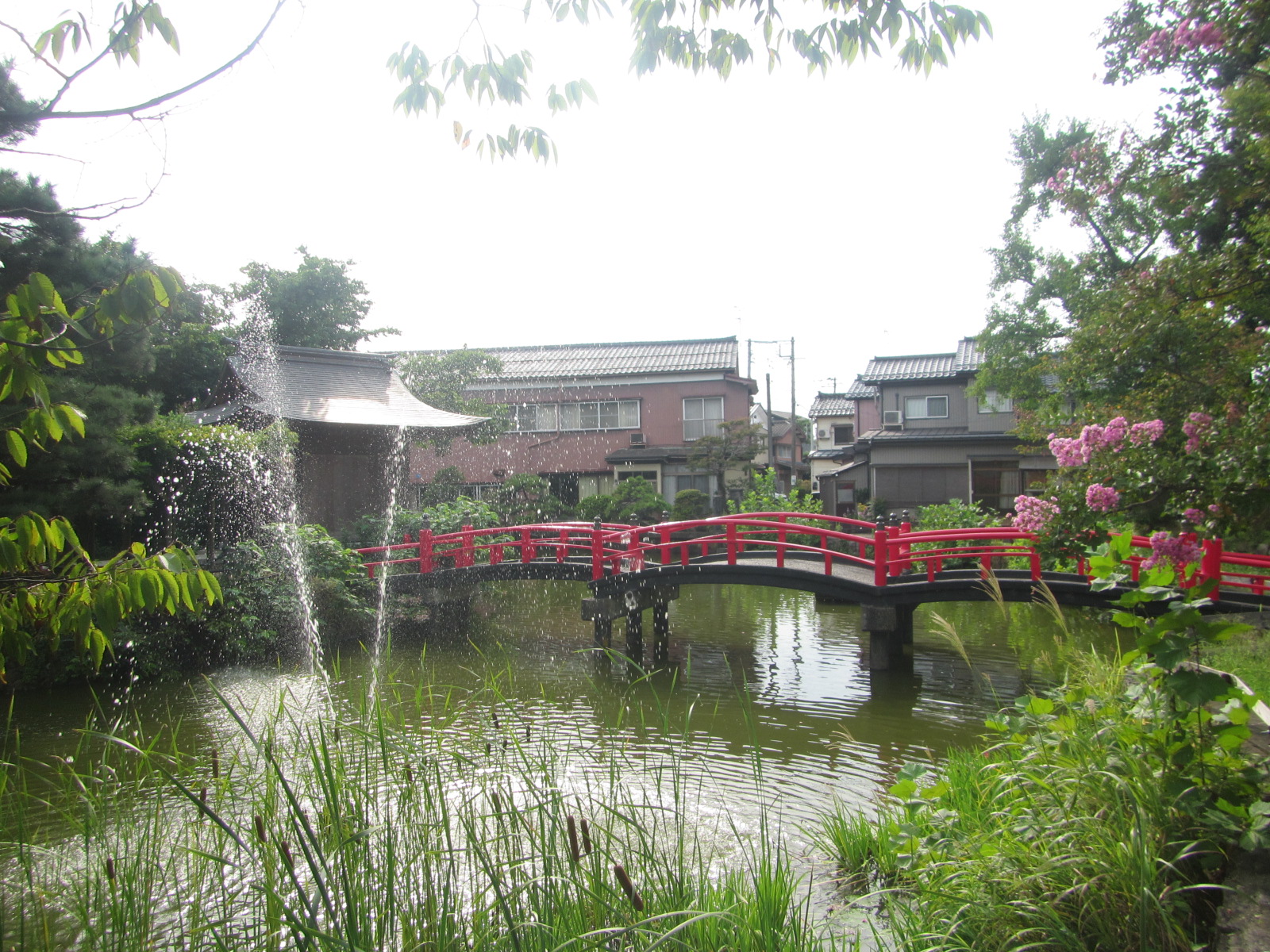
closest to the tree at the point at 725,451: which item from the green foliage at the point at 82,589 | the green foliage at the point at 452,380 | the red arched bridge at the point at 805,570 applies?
the green foliage at the point at 452,380

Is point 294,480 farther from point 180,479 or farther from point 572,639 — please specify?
point 572,639

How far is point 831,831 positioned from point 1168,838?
172cm

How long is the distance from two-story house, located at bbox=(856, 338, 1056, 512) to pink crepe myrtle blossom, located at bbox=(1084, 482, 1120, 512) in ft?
66.3

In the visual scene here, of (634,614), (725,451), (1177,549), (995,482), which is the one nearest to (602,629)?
(634,614)

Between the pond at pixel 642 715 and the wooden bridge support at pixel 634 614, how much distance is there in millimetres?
332

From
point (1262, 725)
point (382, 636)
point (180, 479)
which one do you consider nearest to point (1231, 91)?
point (1262, 725)

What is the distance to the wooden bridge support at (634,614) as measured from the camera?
1116cm

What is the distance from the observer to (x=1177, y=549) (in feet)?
16.0

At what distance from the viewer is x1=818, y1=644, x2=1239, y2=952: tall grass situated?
253 cm

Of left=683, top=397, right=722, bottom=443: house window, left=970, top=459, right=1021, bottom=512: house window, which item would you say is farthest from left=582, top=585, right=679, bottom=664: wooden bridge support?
left=970, top=459, right=1021, bottom=512: house window

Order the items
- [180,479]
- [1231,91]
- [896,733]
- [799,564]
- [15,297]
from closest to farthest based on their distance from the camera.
→ [15,297] → [1231,91] → [896,733] → [180,479] → [799,564]

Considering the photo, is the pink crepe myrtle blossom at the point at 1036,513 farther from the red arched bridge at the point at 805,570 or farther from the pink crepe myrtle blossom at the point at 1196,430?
the red arched bridge at the point at 805,570

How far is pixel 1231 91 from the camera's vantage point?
6750mm

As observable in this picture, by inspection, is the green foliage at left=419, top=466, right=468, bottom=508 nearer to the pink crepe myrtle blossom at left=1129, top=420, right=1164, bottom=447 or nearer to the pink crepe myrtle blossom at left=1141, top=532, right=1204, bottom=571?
the pink crepe myrtle blossom at left=1129, top=420, right=1164, bottom=447
